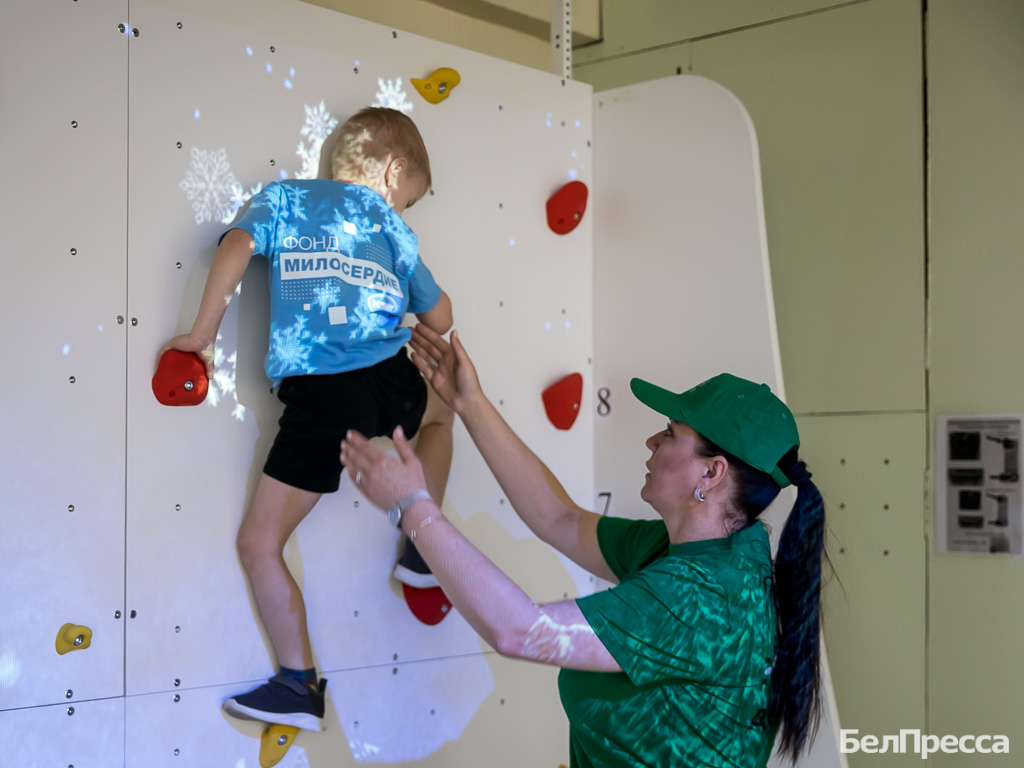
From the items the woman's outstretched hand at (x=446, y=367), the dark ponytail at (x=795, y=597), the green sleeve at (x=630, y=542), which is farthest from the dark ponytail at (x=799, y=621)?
the woman's outstretched hand at (x=446, y=367)

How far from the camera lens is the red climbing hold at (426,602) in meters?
2.16

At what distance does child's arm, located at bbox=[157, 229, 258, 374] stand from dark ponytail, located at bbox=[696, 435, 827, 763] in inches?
34.8

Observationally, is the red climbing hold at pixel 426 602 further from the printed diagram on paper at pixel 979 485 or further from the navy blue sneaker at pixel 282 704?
the printed diagram on paper at pixel 979 485

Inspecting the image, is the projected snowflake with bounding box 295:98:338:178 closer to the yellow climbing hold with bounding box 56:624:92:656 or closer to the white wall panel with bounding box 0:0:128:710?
the white wall panel with bounding box 0:0:128:710

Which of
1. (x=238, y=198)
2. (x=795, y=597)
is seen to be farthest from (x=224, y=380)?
(x=795, y=597)

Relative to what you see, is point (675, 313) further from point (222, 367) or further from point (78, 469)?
point (78, 469)

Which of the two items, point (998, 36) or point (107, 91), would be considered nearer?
point (107, 91)

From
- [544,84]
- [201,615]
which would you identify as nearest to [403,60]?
[544,84]

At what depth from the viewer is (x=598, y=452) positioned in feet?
8.59

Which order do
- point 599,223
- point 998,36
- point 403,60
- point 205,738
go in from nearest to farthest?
point 205,738
point 403,60
point 998,36
point 599,223

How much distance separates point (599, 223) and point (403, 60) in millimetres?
710

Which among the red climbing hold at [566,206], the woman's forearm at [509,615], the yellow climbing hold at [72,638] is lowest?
the yellow climbing hold at [72,638]

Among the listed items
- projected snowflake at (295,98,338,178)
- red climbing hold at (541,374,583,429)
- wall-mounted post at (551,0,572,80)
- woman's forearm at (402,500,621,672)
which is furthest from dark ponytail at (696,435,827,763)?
wall-mounted post at (551,0,572,80)

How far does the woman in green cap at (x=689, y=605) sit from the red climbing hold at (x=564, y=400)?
765mm
